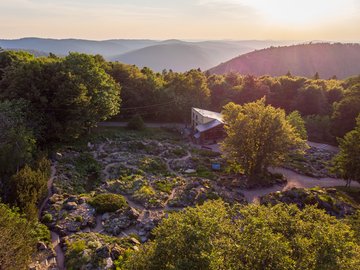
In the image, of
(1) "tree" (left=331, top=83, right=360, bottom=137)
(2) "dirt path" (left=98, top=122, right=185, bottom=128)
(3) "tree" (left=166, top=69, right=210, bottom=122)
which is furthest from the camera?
(3) "tree" (left=166, top=69, right=210, bottom=122)

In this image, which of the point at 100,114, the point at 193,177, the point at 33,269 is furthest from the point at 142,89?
the point at 33,269

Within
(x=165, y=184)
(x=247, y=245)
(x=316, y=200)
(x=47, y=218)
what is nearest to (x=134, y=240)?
(x=47, y=218)

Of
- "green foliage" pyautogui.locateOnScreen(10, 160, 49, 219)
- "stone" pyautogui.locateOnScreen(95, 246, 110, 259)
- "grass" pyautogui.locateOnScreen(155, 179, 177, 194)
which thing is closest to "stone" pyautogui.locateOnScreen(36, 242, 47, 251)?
"green foliage" pyautogui.locateOnScreen(10, 160, 49, 219)

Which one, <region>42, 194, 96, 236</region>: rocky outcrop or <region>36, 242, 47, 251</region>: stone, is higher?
<region>36, 242, 47, 251</region>: stone

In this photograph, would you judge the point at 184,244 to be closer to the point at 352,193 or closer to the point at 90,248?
the point at 90,248

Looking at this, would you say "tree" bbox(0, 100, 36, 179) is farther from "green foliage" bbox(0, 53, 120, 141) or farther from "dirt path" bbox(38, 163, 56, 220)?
"green foliage" bbox(0, 53, 120, 141)

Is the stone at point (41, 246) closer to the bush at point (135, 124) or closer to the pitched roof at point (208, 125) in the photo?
the bush at point (135, 124)
